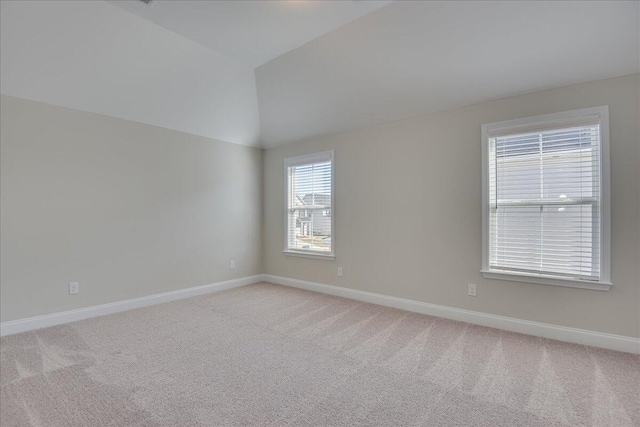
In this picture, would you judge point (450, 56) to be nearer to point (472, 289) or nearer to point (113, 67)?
point (472, 289)

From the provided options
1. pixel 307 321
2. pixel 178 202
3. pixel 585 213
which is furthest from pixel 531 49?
pixel 178 202

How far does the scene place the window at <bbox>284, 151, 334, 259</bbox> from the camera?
15.2 ft

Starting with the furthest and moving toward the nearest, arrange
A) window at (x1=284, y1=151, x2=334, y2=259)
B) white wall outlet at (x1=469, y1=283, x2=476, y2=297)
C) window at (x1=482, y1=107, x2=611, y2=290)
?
window at (x1=284, y1=151, x2=334, y2=259)
white wall outlet at (x1=469, y1=283, x2=476, y2=297)
window at (x1=482, y1=107, x2=611, y2=290)

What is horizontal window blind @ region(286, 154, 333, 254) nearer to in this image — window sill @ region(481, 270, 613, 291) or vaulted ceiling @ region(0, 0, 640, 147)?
vaulted ceiling @ region(0, 0, 640, 147)

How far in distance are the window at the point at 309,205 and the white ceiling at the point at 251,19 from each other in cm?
183

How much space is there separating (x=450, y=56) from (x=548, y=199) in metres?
1.68

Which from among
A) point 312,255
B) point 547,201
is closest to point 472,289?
point 547,201

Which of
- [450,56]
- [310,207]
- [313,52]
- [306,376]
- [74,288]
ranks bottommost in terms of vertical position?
[306,376]

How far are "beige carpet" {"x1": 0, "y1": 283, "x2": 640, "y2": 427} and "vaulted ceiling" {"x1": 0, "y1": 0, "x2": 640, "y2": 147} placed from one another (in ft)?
8.12

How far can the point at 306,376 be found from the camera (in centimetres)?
221

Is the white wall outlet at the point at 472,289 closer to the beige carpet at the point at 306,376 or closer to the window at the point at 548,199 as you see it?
the window at the point at 548,199

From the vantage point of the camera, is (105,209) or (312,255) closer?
(105,209)

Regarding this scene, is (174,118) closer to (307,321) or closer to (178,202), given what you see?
(178,202)

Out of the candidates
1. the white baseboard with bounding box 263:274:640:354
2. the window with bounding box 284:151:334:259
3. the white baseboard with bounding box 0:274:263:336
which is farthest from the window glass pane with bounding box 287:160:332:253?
the white baseboard with bounding box 0:274:263:336
